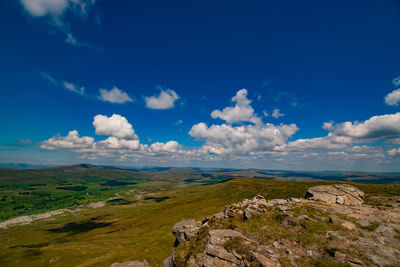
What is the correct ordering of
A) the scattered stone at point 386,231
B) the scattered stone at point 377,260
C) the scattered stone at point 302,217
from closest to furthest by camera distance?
the scattered stone at point 377,260 < the scattered stone at point 386,231 < the scattered stone at point 302,217

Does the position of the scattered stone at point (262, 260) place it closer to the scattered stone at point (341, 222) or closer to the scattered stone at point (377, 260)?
the scattered stone at point (377, 260)

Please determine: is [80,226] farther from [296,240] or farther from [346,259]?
[346,259]

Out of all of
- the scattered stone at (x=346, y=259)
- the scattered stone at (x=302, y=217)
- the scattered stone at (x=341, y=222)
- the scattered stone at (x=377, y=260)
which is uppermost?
the scattered stone at (x=341, y=222)

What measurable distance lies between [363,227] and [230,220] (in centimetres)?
2143

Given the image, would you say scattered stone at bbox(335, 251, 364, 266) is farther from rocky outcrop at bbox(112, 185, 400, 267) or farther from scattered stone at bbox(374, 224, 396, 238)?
scattered stone at bbox(374, 224, 396, 238)

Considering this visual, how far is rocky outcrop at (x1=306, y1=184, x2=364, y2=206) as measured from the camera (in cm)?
4328

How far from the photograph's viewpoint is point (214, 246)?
2525 centimetres

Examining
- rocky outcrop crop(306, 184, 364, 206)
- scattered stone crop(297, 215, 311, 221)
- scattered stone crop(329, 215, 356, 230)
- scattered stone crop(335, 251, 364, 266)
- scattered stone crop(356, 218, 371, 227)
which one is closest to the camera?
scattered stone crop(335, 251, 364, 266)

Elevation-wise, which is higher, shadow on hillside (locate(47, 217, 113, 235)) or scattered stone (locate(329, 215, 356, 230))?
scattered stone (locate(329, 215, 356, 230))

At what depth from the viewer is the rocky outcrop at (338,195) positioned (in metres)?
43.3

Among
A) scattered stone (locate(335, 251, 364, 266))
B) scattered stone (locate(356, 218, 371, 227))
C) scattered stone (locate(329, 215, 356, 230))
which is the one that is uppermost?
scattered stone (locate(356, 218, 371, 227))

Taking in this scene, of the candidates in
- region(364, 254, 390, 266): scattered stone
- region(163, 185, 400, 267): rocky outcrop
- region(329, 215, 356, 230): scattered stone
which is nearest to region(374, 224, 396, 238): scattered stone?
region(163, 185, 400, 267): rocky outcrop

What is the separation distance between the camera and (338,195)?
148 feet

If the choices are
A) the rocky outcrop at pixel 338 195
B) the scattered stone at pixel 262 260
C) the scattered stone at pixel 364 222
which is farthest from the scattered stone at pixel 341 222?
the rocky outcrop at pixel 338 195
